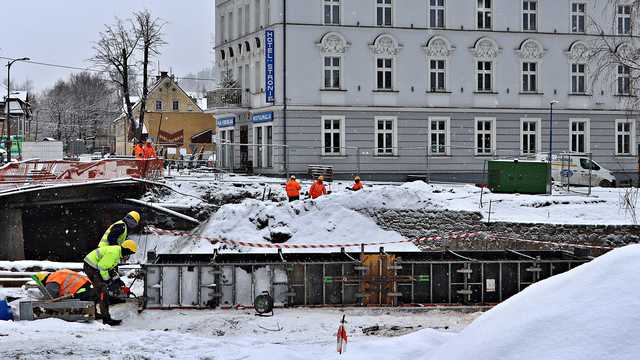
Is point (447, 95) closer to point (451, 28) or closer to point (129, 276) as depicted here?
point (451, 28)

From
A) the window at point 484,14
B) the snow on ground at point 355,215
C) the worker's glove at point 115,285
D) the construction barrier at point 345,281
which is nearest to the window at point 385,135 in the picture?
the window at point 484,14

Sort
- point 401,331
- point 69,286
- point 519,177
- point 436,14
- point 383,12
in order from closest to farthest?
1. point 401,331
2. point 69,286
3. point 519,177
4. point 383,12
5. point 436,14

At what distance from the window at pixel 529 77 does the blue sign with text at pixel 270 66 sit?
1423 centimetres

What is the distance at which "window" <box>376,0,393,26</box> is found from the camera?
44188 mm

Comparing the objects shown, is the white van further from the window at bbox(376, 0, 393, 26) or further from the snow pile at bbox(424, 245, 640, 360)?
the snow pile at bbox(424, 245, 640, 360)

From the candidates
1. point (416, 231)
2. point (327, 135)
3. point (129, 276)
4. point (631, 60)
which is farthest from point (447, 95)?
point (129, 276)

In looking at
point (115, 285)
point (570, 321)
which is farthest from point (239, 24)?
point (570, 321)

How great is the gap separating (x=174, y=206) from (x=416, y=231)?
32.6ft

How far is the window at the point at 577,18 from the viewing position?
47.0 metres

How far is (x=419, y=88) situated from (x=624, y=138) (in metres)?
12.9

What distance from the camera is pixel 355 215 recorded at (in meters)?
29.3

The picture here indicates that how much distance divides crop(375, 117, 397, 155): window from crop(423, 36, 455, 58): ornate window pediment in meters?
4.18

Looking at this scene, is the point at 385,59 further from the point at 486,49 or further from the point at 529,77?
the point at 529,77

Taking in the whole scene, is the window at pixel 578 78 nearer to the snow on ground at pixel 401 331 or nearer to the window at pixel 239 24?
the window at pixel 239 24
